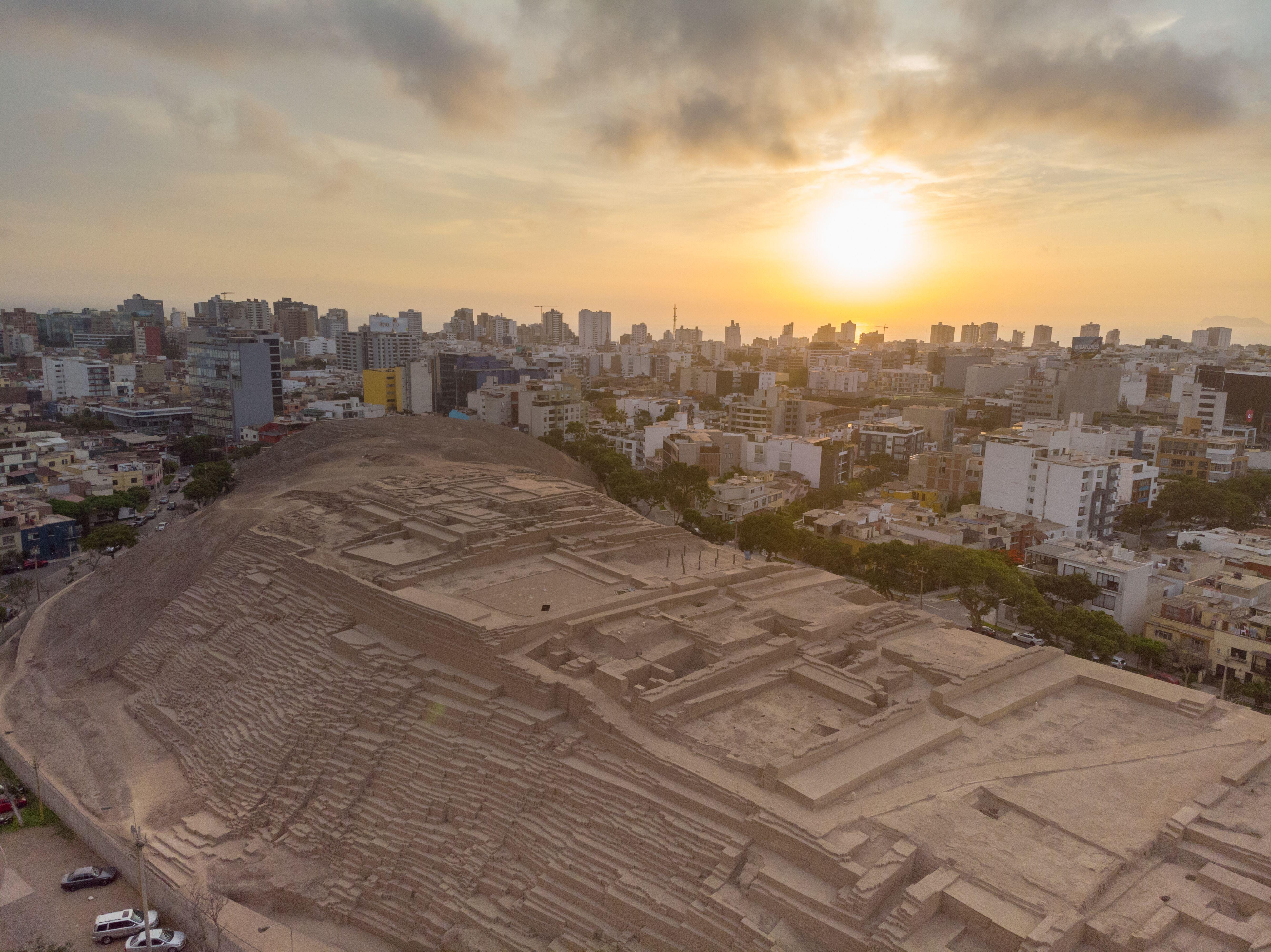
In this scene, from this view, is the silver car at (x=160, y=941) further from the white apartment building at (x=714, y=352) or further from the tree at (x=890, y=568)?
the white apartment building at (x=714, y=352)

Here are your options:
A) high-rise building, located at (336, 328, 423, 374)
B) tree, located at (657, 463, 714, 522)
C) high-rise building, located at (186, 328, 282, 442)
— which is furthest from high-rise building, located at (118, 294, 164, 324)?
tree, located at (657, 463, 714, 522)

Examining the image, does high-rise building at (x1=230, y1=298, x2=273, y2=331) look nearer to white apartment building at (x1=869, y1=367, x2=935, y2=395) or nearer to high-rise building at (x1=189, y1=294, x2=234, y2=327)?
high-rise building at (x1=189, y1=294, x2=234, y2=327)

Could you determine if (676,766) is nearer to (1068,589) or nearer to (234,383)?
(1068,589)

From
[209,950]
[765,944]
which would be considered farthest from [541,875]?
[209,950]

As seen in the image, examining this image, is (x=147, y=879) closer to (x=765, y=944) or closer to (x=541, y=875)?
(x=541, y=875)

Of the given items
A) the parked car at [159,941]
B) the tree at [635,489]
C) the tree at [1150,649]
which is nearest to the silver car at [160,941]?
the parked car at [159,941]

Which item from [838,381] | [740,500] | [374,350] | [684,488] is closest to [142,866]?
[684,488]

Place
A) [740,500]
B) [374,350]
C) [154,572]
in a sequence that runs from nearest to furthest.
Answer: [154,572] → [740,500] → [374,350]
